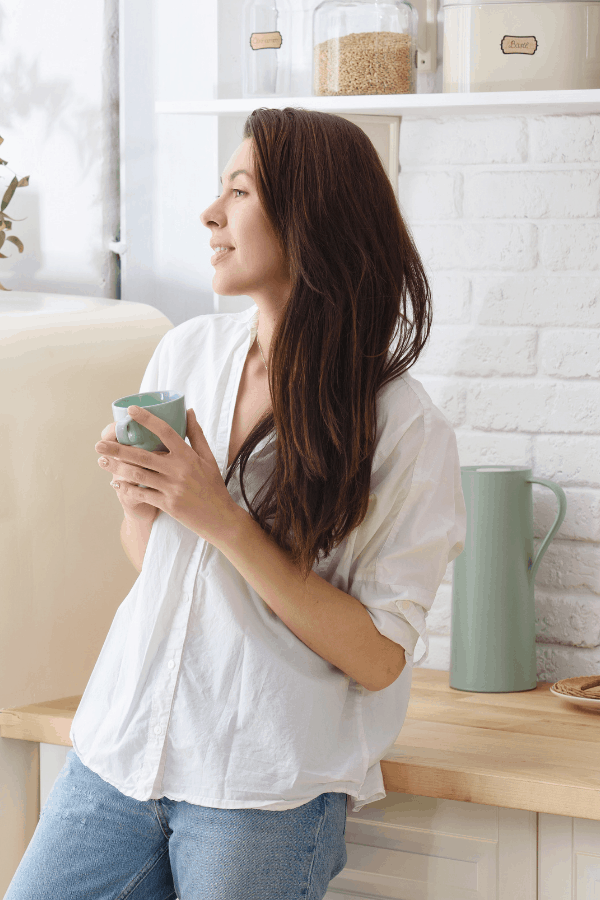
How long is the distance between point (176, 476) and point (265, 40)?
0.81m

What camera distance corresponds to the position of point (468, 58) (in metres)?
1.34

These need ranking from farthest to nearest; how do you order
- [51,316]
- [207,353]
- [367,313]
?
[51,316] < [207,353] < [367,313]

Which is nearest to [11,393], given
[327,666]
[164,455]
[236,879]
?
[164,455]

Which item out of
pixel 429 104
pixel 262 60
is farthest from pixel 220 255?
pixel 262 60

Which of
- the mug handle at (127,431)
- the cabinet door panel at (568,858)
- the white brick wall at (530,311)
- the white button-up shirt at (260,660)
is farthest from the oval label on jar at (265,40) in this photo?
the cabinet door panel at (568,858)

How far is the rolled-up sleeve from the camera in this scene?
100 centimetres

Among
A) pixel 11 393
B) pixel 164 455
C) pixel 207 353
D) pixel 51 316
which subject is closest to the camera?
pixel 164 455

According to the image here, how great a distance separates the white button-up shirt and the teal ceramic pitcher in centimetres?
33

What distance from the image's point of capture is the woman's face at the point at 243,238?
3.38 ft

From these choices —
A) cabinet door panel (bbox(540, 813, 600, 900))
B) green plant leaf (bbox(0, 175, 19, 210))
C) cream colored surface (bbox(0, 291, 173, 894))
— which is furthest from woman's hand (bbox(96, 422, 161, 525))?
green plant leaf (bbox(0, 175, 19, 210))

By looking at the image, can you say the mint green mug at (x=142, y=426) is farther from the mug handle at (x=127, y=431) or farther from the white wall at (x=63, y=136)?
the white wall at (x=63, y=136)

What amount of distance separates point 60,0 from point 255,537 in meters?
1.22

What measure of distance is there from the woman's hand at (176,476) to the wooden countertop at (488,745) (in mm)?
377

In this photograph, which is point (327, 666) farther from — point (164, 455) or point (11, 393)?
point (11, 393)
